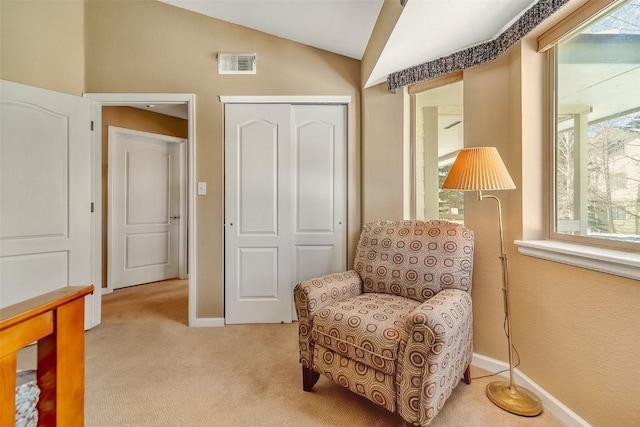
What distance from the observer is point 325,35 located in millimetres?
2281

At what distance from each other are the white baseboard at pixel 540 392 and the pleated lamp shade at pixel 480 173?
1073mm

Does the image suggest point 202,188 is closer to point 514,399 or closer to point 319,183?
point 319,183

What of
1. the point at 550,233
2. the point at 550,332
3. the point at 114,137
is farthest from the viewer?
the point at 114,137

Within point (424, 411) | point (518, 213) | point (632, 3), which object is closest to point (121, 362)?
point (424, 411)

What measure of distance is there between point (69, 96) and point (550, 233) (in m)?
3.53

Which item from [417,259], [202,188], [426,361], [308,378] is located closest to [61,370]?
[308,378]

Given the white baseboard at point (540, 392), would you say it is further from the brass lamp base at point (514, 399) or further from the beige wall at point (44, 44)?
the beige wall at point (44, 44)

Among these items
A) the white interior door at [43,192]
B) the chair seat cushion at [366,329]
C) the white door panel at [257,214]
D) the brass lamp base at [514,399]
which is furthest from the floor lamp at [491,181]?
the white interior door at [43,192]

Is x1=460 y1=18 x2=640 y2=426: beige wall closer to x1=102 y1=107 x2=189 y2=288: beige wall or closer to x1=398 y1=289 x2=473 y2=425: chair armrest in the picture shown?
x1=398 y1=289 x2=473 y2=425: chair armrest

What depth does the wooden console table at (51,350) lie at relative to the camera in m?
0.70

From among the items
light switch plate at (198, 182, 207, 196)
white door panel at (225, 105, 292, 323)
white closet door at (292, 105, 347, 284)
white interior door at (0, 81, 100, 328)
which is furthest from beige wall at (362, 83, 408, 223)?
white interior door at (0, 81, 100, 328)

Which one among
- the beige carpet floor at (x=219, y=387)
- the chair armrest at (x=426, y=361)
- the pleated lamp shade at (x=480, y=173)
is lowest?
the beige carpet floor at (x=219, y=387)

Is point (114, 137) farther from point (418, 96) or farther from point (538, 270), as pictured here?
point (538, 270)

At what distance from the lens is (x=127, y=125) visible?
357cm
